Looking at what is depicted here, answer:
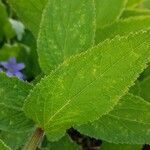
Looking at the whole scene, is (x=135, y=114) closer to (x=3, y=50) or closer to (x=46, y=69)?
(x=46, y=69)

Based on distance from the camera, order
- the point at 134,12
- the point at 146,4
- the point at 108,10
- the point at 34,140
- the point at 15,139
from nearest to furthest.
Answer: the point at 34,140
the point at 15,139
the point at 108,10
the point at 134,12
the point at 146,4

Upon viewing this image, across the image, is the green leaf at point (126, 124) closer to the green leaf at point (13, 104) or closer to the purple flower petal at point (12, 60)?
the green leaf at point (13, 104)

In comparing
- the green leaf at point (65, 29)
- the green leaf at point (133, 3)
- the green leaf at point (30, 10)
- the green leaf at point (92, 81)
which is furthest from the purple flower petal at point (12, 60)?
the green leaf at point (92, 81)

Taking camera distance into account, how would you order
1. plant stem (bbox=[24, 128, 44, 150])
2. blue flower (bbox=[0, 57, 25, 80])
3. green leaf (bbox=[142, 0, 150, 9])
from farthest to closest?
green leaf (bbox=[142, 0, 150, 9])
blue flower (bbox=[0, 57, 25, 80])
plant stem (bbox=[24, 128, 44, 150])

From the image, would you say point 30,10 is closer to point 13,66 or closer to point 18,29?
point 13,66

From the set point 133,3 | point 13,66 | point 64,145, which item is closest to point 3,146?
point 64,145

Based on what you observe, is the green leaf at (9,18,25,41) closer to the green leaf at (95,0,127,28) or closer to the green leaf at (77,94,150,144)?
the green leaf at (95,0,127,28)

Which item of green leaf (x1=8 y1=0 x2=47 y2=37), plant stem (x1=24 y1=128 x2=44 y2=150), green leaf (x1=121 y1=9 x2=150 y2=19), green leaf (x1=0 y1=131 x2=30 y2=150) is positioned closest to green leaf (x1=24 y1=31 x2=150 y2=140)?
plant stem (x1=24 y1=128 x2=44 y2=150)
